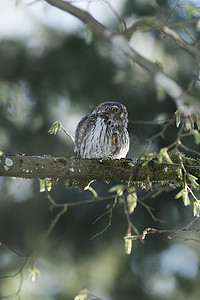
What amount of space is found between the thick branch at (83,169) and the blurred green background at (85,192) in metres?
3.73

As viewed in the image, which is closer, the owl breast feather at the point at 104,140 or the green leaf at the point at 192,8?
the green leaf at the point at 192,8

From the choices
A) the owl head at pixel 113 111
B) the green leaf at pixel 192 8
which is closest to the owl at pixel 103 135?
the owl head at pixel 113 111

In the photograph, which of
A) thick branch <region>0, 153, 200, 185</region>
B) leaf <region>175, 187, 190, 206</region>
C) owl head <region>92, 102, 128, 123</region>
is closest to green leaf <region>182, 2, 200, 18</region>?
leaf <region>175, 187, 190, 206</region>

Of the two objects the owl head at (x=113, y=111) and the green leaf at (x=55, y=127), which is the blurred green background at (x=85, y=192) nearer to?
the owl head at (x=113, y=111)

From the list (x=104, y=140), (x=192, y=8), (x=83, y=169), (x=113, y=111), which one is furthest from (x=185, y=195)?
(x=113, y=111)

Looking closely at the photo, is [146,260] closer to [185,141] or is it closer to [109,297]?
[109,297]

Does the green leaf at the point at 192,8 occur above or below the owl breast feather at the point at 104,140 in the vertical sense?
above

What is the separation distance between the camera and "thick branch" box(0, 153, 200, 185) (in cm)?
396

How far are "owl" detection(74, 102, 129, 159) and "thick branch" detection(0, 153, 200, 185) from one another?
889 mm

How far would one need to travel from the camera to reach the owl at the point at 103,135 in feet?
17.4

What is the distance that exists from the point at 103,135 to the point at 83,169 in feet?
4.04

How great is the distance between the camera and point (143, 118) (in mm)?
8375

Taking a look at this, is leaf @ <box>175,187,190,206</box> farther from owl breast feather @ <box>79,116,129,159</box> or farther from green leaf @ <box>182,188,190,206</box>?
owl breast feather @ <box>79,116,129,159</box>

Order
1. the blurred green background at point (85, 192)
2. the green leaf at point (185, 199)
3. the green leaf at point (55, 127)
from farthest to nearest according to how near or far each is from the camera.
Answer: the blurred green background at point (85, 192) < the green leaf at point (55, 127) < the green leaf at point (185, 199)
